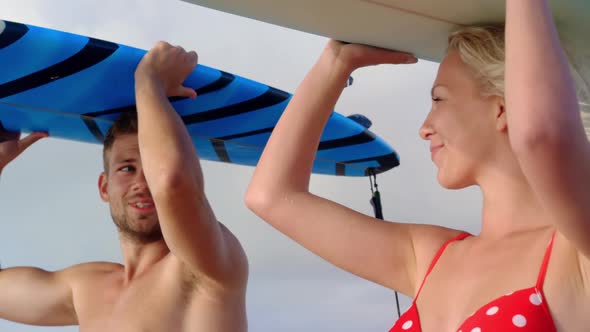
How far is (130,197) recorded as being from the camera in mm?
2629

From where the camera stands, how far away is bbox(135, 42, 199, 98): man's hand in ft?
7.72

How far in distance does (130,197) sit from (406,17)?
1455 millimetres

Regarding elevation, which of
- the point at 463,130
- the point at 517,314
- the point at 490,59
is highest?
the point at 490,59

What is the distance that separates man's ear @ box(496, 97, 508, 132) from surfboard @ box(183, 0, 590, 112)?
0.16m

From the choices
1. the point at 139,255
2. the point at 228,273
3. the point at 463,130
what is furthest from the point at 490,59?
the point at 139,255

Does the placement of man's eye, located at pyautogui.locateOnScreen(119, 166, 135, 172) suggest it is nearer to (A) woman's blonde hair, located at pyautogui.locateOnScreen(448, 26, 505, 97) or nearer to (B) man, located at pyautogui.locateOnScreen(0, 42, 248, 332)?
(B) man, located at pyautogui.locateOnScreen(0, 42, 248, 332)

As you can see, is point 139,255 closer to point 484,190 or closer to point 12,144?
point 12,144

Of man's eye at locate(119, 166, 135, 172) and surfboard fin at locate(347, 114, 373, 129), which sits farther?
surfboard fin at locate(347, 114, 373, 129)

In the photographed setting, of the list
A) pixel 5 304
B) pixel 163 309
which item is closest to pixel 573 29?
pixel 163 309

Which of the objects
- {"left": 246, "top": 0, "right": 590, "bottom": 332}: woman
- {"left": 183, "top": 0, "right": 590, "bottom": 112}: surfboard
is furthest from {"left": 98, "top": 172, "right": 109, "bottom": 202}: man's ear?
{"left": 183, "top": 0, "right": 590, "bottom": 112}: surfboard

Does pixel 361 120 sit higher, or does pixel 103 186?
pixel 361 120

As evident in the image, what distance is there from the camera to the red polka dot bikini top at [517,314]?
1182 mm

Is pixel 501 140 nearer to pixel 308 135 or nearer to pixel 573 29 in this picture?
pixel 573 29

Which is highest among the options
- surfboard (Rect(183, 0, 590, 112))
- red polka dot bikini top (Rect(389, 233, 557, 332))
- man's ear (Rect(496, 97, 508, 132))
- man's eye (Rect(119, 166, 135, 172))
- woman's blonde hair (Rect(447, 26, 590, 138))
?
man's eye (Rect(119, 166, 135, 172))
